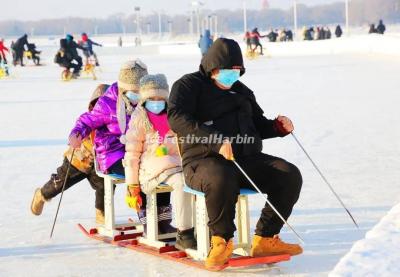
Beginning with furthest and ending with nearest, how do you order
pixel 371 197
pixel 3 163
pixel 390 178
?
pixel 3 163
pixel 390 178
pixel 371 197

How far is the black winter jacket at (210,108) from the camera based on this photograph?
399 cm

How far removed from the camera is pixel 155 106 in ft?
14.2

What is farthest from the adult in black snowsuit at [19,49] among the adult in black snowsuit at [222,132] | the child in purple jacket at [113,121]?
the adult in black snowsuit at [222,132]

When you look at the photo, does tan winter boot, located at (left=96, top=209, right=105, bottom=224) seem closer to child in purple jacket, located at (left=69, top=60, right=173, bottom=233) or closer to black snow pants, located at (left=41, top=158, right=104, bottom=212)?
black snow pants, located at (left=41, top=158, right=104, bottom=212)

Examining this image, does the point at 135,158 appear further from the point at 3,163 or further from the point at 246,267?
the point at 3,163

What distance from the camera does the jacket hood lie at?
4.01 meters

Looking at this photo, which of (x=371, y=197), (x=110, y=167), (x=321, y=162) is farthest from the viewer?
(x=321, y=162)

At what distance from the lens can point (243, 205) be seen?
4129 millimetres

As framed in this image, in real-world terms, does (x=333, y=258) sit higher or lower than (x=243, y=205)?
lower

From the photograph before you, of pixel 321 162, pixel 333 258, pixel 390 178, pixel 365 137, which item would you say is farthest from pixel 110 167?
pixel 365 137

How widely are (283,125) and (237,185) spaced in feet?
1.80

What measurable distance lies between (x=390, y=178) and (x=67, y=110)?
782cm

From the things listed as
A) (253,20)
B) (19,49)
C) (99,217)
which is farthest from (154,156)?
(253,20)

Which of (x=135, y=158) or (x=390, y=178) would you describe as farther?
(x=390, y=178)
